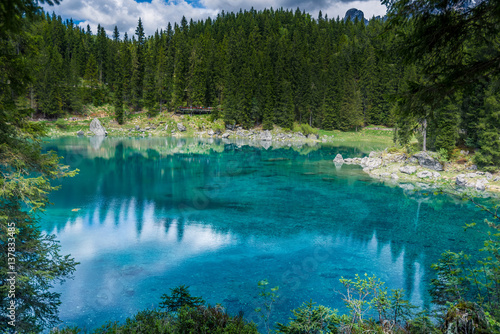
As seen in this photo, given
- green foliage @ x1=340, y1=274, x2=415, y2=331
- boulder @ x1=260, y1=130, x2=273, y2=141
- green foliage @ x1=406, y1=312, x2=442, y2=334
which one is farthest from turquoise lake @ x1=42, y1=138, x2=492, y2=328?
boulder @ x1=260, y1=130, x2=273, y2=141

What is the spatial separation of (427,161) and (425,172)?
8.77 ft

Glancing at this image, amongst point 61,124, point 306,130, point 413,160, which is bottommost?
point 413,160

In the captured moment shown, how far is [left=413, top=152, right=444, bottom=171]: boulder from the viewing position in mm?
30333

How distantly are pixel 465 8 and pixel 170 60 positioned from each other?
262 feet

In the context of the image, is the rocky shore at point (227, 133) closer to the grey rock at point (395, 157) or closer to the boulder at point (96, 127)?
the boulder at point (96, 127)

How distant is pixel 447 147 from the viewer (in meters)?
31.1

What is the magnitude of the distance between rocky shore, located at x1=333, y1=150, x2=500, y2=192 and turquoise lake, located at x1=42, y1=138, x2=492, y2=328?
2639mm

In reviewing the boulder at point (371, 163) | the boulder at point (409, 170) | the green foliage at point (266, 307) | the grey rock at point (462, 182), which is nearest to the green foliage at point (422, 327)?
the green foliage at point (266, 307)

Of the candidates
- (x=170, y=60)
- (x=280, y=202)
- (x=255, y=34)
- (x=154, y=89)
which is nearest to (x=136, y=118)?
(x=154, y=89)

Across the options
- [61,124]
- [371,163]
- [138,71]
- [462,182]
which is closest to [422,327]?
[462,182]

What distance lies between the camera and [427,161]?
1236 inches

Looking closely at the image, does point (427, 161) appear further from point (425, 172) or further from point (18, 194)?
point (18, 194)

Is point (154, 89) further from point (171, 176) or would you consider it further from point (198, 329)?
point (198, 329)

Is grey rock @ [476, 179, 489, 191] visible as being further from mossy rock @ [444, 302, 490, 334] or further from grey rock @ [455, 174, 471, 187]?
mossy rock @ [444, 302, 490, 334]
